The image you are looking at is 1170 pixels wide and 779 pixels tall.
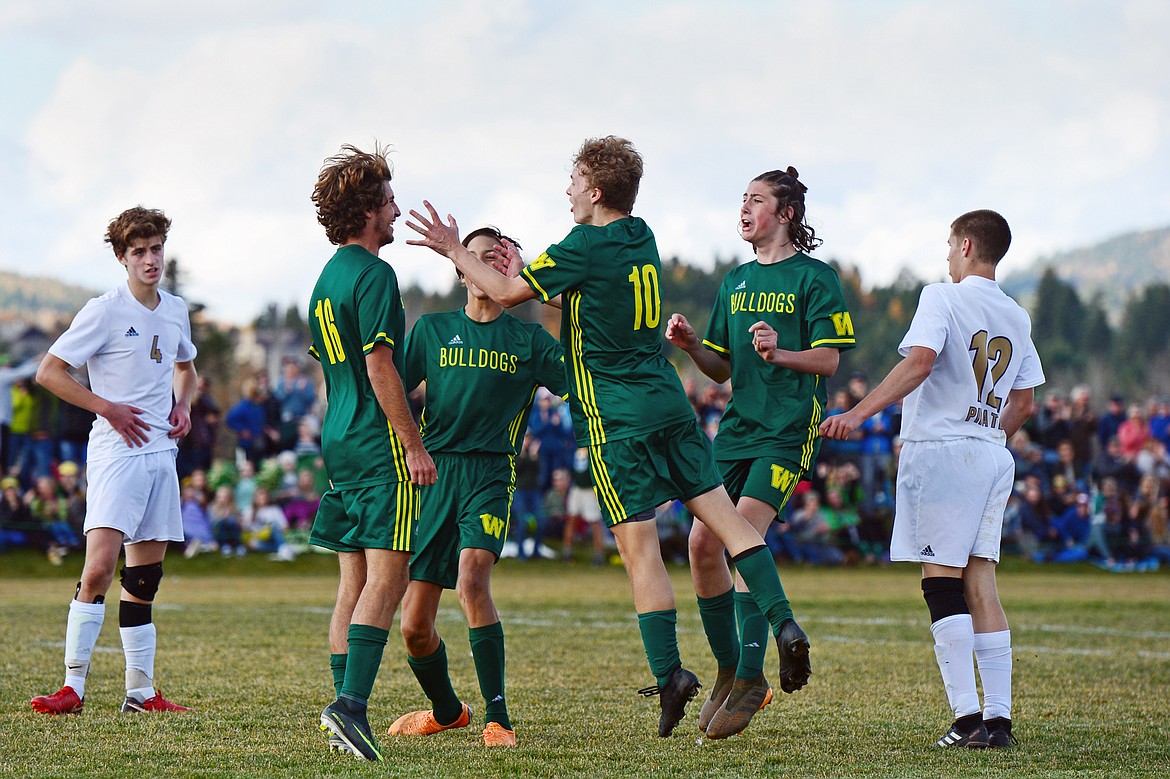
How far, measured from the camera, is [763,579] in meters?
5.39

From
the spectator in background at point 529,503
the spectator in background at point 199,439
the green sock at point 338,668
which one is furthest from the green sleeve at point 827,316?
the spectator in background at point 529,503

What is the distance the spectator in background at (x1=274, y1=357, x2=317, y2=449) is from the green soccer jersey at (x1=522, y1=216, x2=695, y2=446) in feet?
48.8

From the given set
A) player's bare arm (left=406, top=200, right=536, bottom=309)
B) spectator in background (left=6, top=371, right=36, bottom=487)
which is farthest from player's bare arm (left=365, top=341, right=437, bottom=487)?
spectator in background (left=6, top=371, right=36, bottom=487)

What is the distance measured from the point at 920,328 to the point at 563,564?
14.7 meters

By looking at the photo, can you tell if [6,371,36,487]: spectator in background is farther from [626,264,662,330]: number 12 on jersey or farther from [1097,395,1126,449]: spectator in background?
[1097,395,1126,449]: spectator in background

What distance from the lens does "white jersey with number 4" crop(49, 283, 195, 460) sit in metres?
6.64

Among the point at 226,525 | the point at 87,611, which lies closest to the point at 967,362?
the point at 87,611

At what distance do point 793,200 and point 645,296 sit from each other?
1.27 metres

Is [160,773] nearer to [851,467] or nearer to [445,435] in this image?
[445,435]

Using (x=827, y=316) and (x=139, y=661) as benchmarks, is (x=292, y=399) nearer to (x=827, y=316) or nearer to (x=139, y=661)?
(x=139, y=661)

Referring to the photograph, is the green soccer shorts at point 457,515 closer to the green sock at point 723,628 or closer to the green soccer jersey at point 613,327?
the green soccer jersey at point 613,327

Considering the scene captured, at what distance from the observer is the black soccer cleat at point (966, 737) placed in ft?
18.0

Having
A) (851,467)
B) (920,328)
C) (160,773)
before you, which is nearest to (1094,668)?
(920,328)

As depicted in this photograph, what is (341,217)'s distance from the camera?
215 inches
